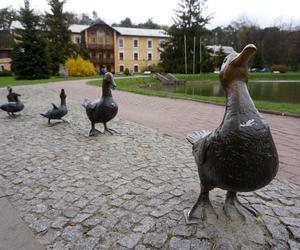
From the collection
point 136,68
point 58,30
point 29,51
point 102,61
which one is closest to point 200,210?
point 29,51

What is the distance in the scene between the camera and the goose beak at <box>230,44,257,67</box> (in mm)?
2106

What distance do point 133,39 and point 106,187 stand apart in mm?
60724

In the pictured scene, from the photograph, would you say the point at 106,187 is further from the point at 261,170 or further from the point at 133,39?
the point at 133,39

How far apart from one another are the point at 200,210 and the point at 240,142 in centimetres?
108

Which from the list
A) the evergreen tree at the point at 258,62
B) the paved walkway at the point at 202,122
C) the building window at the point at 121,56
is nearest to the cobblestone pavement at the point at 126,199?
the paved walkway at the point at 202,122

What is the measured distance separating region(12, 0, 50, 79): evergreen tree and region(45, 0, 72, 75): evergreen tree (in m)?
6.46

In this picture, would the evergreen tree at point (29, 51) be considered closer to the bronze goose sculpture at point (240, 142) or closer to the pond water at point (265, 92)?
the pond water at point (265, 92)

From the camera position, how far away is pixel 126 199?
11.3 feet

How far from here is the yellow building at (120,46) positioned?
57.3 m

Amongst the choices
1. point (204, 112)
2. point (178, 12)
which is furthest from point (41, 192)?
point (178, 12)

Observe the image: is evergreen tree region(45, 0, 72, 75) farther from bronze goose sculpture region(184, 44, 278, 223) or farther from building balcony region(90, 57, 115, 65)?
bronze goose sculpture region(184, 44, 278, 223)

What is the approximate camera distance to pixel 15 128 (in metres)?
7.78

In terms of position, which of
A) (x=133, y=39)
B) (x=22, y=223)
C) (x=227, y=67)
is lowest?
(x=22, y=223)

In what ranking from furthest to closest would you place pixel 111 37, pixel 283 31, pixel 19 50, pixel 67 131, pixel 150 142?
pixel 283 31 < pixel 111 37 < pixel 19 50 < pixel 67 131 < pixel 150 142
